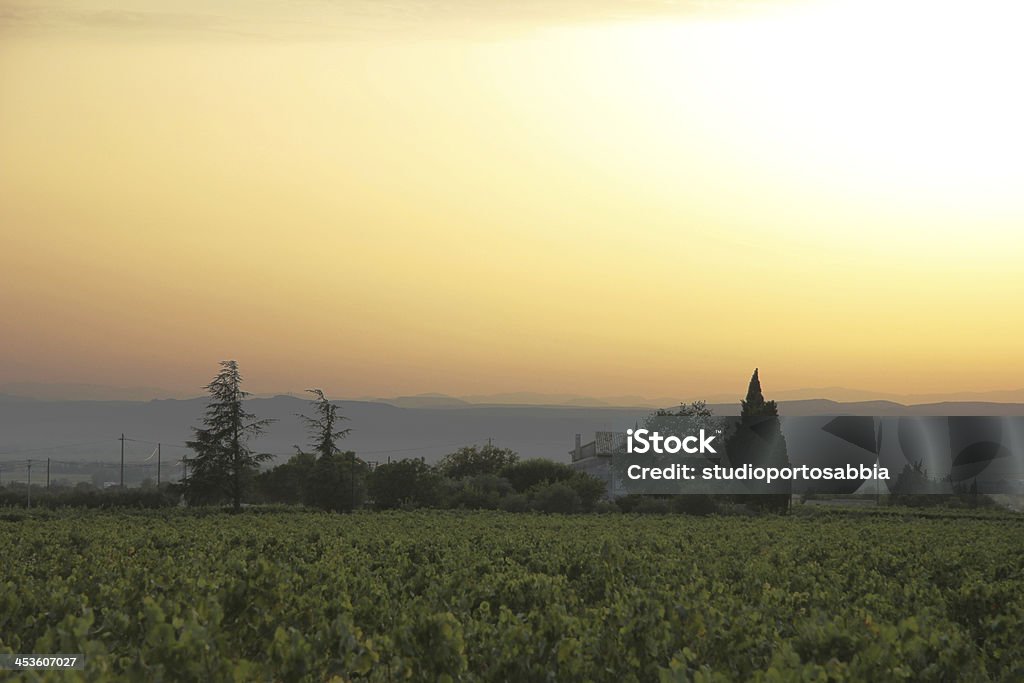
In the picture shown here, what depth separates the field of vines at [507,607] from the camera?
8.92 m

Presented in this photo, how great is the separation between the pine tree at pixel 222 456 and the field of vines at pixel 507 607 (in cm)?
3339

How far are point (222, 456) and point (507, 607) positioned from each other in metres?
57.2

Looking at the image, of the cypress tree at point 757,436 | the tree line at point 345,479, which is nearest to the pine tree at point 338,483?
the tree line at point 345,479

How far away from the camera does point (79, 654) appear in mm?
8391

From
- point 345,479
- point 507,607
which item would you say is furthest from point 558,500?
point 507,607

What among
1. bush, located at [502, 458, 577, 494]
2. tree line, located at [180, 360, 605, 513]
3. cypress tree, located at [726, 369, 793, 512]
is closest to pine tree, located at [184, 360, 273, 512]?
tree line, located at [180, 360, 605, 513]

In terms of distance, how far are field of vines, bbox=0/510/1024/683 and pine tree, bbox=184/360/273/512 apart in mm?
33392

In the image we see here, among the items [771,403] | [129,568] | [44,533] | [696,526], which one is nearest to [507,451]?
[771,403]

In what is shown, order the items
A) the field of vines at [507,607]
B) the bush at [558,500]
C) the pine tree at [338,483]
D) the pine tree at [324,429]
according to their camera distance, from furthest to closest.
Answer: the pine tree at [324,429]
the pine tree at [338,483]
the bush at [558,500]
the field of vines at [507,607]

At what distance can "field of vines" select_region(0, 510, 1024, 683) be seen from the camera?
8922 millimetres

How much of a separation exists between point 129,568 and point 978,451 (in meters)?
67.3

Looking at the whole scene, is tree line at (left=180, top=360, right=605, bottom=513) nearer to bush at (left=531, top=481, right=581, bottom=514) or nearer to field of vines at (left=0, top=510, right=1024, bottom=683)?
bush at (left=531, top=481, right=581, bottom=514)

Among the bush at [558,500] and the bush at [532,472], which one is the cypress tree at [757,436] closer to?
the bush at [532,472]

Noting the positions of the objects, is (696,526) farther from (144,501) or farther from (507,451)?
(507,451)
